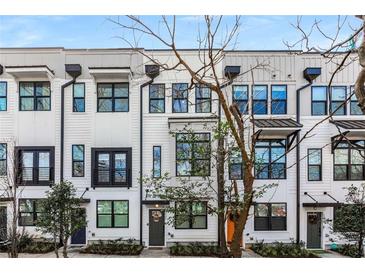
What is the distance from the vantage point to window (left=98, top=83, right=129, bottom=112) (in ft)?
12.3

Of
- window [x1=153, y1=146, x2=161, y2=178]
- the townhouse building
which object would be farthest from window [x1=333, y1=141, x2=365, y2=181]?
window [x1=153, y1=146, x2=161, y2=178]

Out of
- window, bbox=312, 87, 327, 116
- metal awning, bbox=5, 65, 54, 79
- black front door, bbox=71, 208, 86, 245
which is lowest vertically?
black front door, bbox=71, 208, 86, 245

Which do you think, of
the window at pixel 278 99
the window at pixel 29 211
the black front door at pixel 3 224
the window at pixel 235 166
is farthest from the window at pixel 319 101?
the black front door at pixel 3 224

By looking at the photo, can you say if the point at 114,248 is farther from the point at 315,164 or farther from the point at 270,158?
the point at 315,164

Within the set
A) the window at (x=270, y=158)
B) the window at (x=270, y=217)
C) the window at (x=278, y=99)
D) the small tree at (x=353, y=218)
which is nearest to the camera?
the window at (x=270, y=158)

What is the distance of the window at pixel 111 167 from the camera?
371 cm

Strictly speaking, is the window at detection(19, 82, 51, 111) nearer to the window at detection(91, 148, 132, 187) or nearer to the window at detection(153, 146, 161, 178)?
the window at detection(91, 148, 132, 187)

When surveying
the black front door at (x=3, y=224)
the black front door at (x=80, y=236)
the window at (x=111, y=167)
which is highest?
the window at (x=111, y=167)

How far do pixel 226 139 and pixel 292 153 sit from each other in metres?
0.98

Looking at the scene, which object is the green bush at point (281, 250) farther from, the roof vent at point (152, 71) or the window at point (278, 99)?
the roof vent at point (152, 71)

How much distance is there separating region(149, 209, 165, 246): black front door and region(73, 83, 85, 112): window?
Result: 1586 mm

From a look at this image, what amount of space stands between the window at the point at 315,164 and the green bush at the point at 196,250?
56.1 inches

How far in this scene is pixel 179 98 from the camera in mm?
3775
